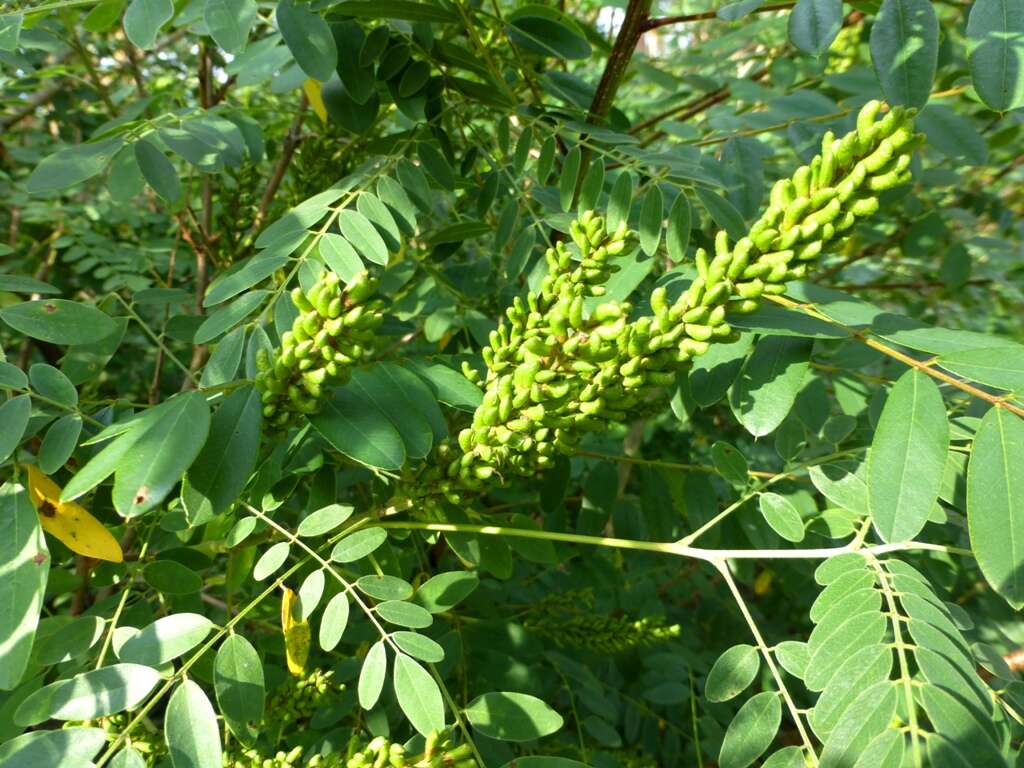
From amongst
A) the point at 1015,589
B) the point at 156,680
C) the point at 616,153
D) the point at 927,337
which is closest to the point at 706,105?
the point at 616,153

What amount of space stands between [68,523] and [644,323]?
0.92 metres

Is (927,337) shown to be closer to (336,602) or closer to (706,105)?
(336,602)

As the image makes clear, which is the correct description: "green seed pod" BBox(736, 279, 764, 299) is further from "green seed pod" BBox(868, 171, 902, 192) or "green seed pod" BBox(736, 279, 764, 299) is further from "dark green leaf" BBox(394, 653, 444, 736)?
"dark green leaf" BBox(394, 653, 444, 736)

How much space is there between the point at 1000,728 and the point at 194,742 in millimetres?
1060

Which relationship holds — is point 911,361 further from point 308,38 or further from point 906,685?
point 308,38

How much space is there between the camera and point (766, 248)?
958 millimetres

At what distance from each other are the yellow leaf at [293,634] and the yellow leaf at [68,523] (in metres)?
0.27

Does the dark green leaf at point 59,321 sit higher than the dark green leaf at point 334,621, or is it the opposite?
the dark green leaf at point 59,321

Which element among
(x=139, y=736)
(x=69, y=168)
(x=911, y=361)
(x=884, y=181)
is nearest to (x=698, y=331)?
(x=884, y=181)

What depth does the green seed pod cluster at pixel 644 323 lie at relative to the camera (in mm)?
920

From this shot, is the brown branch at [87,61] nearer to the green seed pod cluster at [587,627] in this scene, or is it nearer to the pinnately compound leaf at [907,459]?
the green seed pod cluster at [587,627]

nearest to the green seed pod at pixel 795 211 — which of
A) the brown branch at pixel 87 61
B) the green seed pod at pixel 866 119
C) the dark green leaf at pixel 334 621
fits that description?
the green seed pod at pixel 866 119

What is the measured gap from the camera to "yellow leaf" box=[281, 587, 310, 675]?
1.18 meters

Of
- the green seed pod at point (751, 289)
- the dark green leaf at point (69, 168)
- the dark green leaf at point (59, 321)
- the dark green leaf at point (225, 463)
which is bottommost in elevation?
the dark green leaf at point (225, 463)
